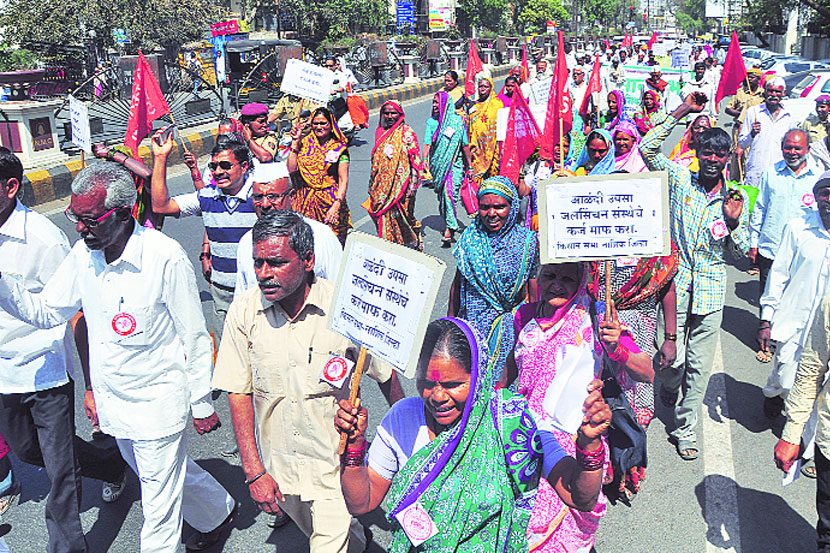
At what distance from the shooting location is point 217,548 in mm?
3650

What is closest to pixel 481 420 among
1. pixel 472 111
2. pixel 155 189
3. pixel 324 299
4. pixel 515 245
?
pixel 324 299

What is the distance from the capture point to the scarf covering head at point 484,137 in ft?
28.1

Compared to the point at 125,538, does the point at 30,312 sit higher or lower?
higher

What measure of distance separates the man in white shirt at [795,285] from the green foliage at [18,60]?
65.8 ft

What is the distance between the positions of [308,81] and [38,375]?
5.14m

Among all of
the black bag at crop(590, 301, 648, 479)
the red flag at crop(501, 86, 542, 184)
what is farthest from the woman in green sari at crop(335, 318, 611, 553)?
the red flag at crop(501, 86, 542, 184)

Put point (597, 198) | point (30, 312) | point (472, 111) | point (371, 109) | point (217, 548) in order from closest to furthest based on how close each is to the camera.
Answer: point (597, 198)
point (30, 312)
point (217, 548)
point (472, 111)
point (371, 109)

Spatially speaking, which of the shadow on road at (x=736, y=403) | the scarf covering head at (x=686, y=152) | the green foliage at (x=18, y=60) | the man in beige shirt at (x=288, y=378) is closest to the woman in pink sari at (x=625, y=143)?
the scarf covering head at (x=686, y=152)

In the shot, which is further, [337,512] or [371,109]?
[371,109]

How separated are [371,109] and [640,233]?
19674 mm

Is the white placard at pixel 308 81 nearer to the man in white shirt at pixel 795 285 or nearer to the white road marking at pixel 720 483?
the white road marking at pixel 720 483

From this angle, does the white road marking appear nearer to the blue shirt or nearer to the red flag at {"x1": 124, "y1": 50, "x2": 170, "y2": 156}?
the blue shirt

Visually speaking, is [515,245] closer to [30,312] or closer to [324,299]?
[324,299]

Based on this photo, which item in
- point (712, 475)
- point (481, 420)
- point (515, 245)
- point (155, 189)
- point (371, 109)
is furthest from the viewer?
point (371, 109)
